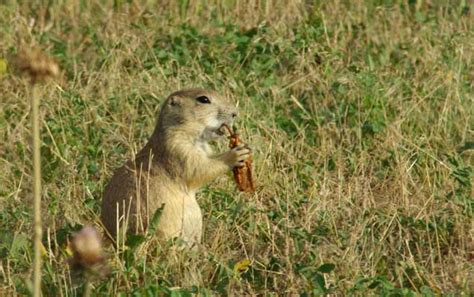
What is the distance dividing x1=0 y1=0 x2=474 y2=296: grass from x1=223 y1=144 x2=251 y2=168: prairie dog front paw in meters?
0.19

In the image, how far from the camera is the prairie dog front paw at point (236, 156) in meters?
5.10

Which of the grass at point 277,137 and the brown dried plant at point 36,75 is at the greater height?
the brown dried plant at point 36,75

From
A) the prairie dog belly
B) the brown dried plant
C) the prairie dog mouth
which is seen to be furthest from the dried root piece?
the brown dried plant

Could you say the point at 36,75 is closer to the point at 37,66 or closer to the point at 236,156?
the point at 37,66

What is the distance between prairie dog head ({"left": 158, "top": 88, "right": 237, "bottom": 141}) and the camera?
5.19m

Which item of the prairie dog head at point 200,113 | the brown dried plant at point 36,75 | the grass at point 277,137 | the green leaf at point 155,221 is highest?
the brown dried plant at point 36,75

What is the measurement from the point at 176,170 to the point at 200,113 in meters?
0.33

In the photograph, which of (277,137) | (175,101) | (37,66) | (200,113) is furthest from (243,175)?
(37,66)

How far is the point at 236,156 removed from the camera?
511 centimetres

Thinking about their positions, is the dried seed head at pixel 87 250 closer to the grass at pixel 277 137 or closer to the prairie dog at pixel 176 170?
the grass at pixel 277 137

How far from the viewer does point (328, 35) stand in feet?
22.9

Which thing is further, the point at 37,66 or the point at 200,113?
the point at 200,113

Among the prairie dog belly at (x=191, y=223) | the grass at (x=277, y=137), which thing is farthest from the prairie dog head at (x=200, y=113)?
the prairie dog belly at (x=191, y=223)

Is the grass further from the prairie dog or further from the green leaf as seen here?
the prairie dog
